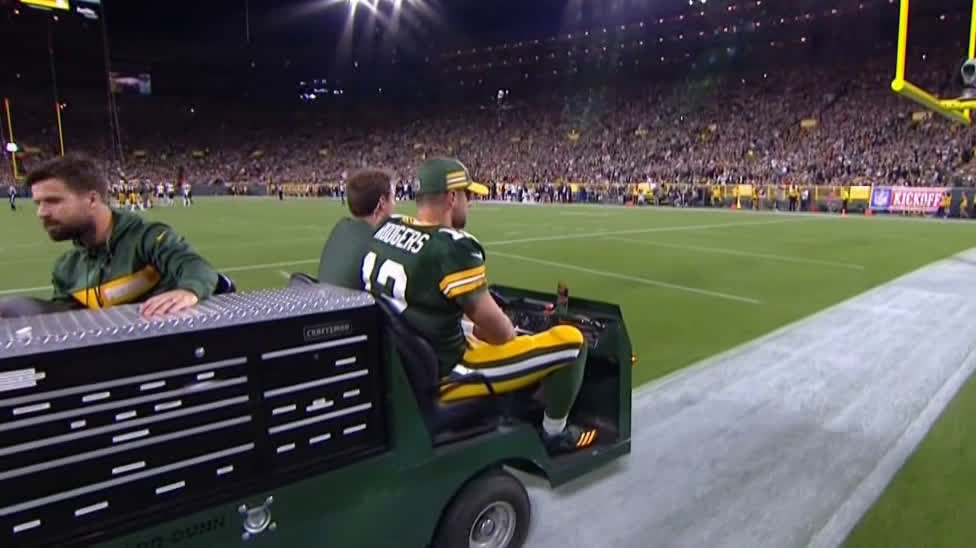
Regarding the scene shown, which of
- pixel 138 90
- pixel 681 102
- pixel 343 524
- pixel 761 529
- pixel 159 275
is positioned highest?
pixel 138 90

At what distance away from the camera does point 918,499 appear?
3070mm

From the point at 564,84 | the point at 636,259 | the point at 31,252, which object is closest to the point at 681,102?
the point at 564,84

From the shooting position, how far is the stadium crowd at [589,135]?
105 feet

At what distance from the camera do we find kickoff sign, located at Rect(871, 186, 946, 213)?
78.7ft

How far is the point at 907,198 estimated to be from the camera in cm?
2484

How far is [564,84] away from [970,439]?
54.9 meters

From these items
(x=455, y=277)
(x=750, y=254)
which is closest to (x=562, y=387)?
(x=455, y=277)

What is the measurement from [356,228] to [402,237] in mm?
389

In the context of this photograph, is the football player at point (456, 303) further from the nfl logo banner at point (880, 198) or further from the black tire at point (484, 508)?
the nfl logo banner at point (880, 198)

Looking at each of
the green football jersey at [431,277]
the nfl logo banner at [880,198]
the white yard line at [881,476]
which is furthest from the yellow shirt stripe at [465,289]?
the nfl logo banner at [880,198]

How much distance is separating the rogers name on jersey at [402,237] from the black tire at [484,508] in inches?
39.7

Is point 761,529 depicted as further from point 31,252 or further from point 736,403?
point 31,252

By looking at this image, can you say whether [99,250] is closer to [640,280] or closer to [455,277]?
[455,277]

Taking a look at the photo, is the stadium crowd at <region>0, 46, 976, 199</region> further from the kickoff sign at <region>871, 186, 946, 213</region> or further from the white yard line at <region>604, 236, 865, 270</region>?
the white yard line at <region>604, 236, 865, 270</region>
